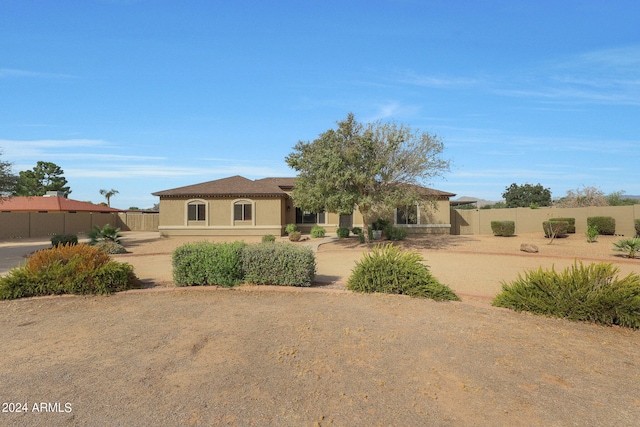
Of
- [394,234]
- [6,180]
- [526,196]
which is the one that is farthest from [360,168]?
[526,196]

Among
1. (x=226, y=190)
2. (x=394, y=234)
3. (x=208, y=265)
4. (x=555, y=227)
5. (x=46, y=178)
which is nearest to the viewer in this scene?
(x=208, y=265)

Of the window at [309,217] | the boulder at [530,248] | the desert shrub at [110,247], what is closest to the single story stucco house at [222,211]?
the window at [309,217]

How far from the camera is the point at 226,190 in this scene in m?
26.1

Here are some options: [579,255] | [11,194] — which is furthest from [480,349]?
[11,194]

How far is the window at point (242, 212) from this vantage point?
26047 millimetres

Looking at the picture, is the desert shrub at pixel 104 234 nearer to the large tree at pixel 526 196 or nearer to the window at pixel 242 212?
the window at pixel 242 212

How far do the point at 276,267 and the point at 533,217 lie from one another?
25.0 meters

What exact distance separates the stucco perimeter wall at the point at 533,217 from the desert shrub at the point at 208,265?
24.1 metres

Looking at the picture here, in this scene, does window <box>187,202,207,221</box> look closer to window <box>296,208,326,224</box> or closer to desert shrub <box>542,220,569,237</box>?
window <box>296,208,326,224</box>

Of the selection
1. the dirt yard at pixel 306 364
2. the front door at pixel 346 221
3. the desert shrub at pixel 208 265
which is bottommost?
the dirt yard at pixel 306 364

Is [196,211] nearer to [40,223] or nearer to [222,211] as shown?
[222,211]

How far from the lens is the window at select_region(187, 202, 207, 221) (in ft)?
85.8

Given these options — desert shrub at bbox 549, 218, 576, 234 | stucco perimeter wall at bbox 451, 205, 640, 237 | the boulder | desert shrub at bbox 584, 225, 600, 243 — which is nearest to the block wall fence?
stucco perimeter wall at bbox 451, 205, 640, 237

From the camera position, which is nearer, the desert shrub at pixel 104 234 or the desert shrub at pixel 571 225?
the desert shrub at pixel 104 234
